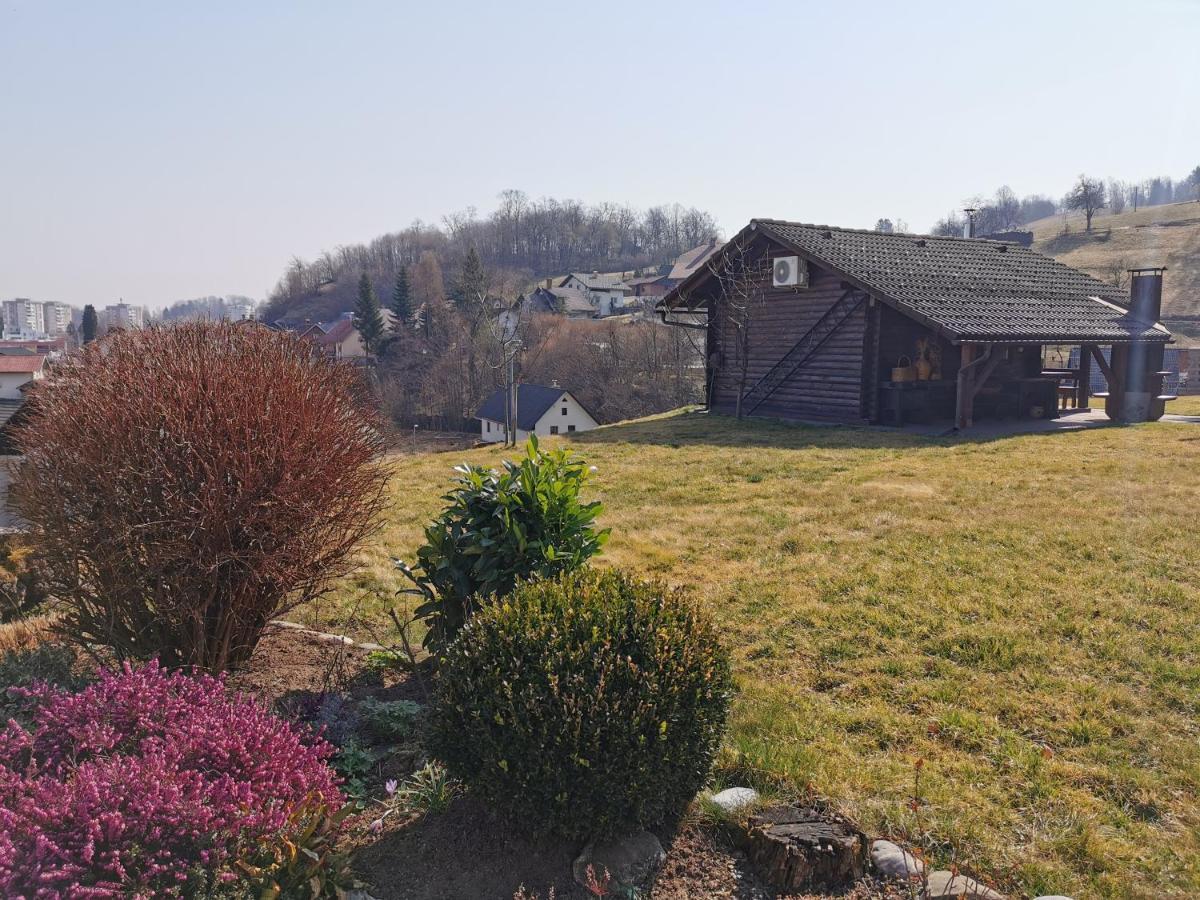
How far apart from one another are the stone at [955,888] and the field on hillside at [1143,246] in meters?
56.4

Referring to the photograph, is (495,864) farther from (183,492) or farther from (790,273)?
(790,273)

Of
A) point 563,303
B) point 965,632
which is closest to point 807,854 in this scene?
point 965,632

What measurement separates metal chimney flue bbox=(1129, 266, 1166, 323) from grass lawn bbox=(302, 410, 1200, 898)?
23.2ft

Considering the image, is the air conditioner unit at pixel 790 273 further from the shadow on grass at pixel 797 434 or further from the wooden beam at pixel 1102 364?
the wooden beam at pixel 1102 364

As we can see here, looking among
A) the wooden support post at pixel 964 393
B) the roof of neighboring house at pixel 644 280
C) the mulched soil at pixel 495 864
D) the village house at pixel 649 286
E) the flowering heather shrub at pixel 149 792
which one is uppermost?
the roof of neighboring house at pixel 644 280

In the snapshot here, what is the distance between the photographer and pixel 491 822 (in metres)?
3.08

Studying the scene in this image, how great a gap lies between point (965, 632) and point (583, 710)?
325 cm

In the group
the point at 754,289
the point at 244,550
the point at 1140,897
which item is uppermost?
the point at 754,289

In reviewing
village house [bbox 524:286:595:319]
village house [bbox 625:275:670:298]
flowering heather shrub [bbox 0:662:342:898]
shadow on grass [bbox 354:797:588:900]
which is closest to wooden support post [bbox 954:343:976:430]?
shadow on grass [bbox 354:797:588:900]

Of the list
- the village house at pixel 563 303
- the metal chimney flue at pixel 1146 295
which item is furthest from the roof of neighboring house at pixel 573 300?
the metal chimney flue at pixel 1146 295

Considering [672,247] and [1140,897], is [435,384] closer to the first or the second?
[1140,897]

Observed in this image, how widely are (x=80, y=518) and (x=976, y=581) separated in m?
5.65

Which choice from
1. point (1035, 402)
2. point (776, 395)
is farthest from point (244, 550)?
point (1035, 402)

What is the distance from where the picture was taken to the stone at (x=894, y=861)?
2832mm
